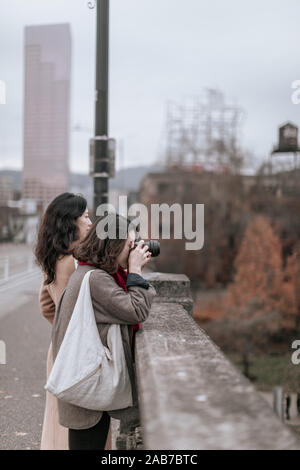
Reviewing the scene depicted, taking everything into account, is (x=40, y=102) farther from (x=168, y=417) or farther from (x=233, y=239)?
(x=233, y=239)

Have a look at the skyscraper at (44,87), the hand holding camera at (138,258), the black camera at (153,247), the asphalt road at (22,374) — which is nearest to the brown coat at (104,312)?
the hand holding camera at (138,258)

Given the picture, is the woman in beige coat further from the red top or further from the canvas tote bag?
the canvas tote bag

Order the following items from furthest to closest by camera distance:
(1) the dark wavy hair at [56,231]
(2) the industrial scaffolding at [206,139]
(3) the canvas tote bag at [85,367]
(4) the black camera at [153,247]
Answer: (2) the industrial scaffolding at [206,139], (1) the dark wavy hair at [56,231], (4) the black camera at [153,247], (3) the canvas tote bag at [85,367]

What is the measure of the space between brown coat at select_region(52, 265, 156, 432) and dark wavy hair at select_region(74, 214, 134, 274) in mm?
51

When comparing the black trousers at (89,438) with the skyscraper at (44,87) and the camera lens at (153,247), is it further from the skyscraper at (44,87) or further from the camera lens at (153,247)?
the skyscraper at (44,87)

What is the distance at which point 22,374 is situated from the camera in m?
6.11

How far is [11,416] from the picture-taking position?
4680mm

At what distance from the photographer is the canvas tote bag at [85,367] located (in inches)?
92.7

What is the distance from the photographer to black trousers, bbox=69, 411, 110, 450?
250 centimetres

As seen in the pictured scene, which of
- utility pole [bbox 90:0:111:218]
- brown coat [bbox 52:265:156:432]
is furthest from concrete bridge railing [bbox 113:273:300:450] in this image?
utility pole [bbox 90:0:111:218]

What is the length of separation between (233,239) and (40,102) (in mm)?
41632

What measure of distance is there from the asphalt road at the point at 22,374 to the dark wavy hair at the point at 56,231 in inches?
77.9
